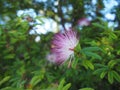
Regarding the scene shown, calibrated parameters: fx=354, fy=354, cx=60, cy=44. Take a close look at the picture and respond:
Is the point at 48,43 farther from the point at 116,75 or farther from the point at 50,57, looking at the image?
the point at 116,75

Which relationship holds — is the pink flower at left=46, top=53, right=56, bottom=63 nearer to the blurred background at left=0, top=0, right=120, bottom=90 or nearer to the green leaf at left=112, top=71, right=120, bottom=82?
the blurred background at left=0, top=0, right=120, bottom=90

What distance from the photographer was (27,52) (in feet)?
12.1

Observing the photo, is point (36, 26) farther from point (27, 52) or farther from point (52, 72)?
point (52, 72)

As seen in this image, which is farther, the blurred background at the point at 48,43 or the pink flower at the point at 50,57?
the pink flower at the point at 50,57

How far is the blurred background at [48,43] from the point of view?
107 inches

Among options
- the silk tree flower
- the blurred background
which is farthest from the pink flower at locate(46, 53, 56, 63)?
the silk tree flower

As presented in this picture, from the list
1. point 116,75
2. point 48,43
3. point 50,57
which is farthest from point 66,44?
point 48,43

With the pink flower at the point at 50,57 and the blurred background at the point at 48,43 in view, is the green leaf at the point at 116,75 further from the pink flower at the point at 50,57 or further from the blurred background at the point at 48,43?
the pink flower at the point at 50,57

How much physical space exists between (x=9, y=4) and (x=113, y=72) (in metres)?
2.55

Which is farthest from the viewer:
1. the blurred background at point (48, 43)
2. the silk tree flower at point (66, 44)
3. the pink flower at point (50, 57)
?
the pink flower at point (50, 57)

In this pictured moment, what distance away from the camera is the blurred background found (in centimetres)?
271

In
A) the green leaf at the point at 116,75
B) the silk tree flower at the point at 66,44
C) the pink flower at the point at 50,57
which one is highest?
the silk tree flower at the point at 66,44

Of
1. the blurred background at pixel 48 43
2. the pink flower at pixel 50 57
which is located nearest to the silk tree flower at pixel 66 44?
the blurred background at pixel 48 43

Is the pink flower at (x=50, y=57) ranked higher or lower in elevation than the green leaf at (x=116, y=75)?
higher
